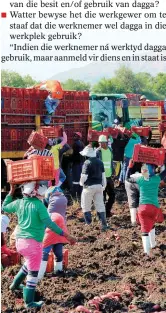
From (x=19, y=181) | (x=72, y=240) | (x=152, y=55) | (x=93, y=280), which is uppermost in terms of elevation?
(x=152, y=55)

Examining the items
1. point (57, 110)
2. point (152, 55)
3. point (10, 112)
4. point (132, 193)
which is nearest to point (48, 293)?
point (152, 55)

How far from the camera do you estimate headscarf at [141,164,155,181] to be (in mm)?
8953

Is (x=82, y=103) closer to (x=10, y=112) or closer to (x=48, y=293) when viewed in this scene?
(x=10, y=112)

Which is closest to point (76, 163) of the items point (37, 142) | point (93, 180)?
point (93, 180)

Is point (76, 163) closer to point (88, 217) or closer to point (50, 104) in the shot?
point (50, 104)

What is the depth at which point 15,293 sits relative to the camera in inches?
280

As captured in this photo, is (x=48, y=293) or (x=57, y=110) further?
(x=57, y=110)

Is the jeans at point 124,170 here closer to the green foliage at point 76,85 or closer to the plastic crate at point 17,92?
the plastic crate at point 17,92

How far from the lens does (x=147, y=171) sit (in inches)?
A: 353

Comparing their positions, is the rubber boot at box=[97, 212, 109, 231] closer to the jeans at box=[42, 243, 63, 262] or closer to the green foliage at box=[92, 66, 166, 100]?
the jeans at box=[42, 243, 63, 262]

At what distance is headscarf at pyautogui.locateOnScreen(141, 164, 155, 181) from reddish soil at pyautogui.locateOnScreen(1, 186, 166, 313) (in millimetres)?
1018

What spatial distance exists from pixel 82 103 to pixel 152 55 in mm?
8084

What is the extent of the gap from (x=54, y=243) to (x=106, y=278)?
0.74 m

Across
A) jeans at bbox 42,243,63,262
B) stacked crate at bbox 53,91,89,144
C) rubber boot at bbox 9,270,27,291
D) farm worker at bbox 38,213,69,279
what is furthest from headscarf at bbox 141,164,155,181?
stacked crate at bbox 53,91,89,144
